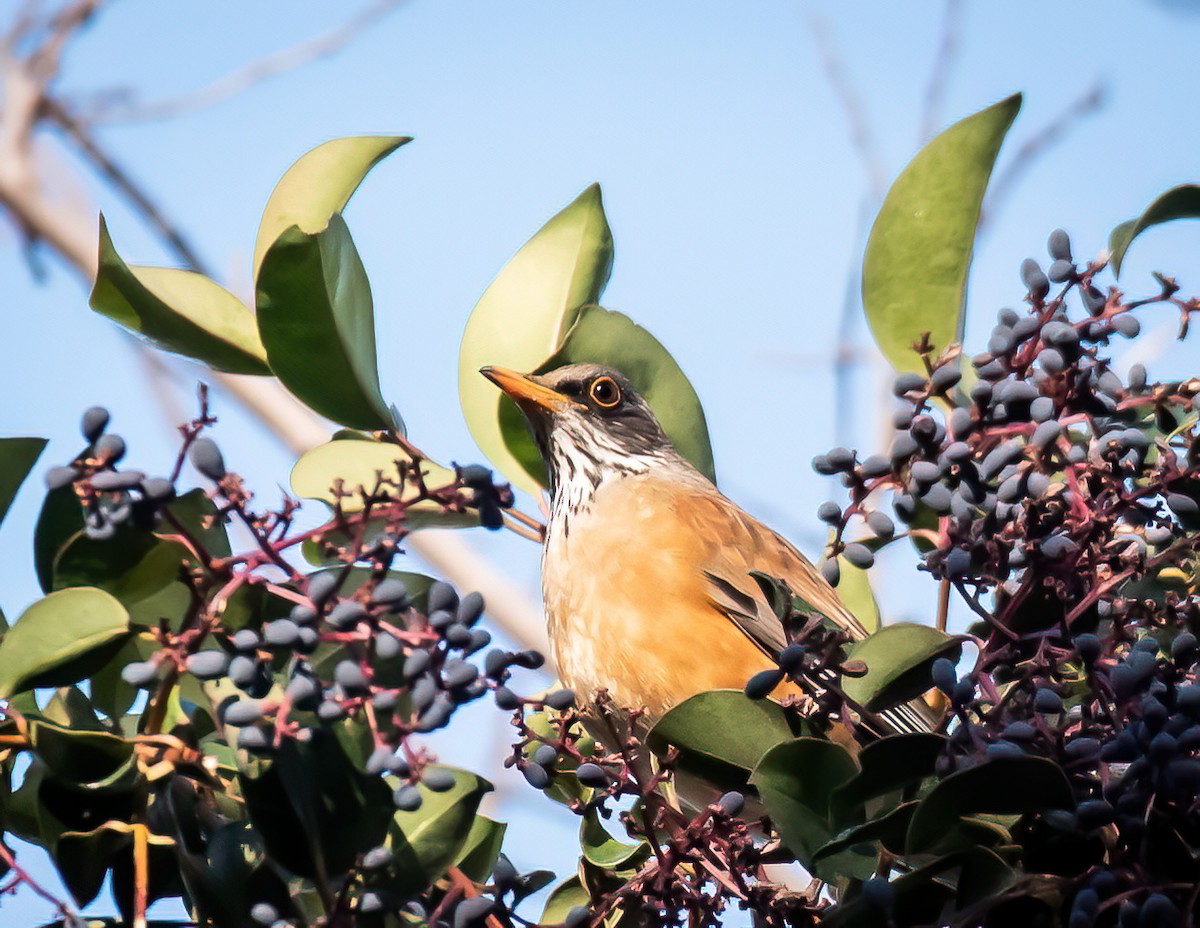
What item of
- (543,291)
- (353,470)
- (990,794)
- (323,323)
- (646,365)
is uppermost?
(543,291)

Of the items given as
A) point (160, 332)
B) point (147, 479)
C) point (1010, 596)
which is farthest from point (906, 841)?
point (160, 332)

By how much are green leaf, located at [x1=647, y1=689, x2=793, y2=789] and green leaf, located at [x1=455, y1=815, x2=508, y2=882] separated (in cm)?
44

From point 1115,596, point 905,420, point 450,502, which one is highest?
point 905,420

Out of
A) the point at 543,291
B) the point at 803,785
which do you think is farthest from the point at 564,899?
the point at 543,291

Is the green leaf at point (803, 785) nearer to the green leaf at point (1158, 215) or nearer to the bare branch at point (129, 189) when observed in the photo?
the green leaf at point (1158, 215)

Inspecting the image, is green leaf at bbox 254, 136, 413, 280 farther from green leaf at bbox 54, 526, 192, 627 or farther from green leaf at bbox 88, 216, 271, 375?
green leaf at bbox 54, 526, 192, 627

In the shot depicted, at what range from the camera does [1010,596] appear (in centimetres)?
251

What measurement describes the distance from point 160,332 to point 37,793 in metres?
1.03

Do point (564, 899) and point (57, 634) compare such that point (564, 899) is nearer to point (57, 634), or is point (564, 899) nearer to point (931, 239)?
point (57, 634)

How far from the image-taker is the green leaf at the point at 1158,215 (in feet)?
9.07

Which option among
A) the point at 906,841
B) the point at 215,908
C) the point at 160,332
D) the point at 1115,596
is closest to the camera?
the point at 906,841

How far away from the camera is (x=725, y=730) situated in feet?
7.77

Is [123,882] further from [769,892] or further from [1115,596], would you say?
[1115,596]

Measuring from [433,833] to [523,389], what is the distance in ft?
4.63
